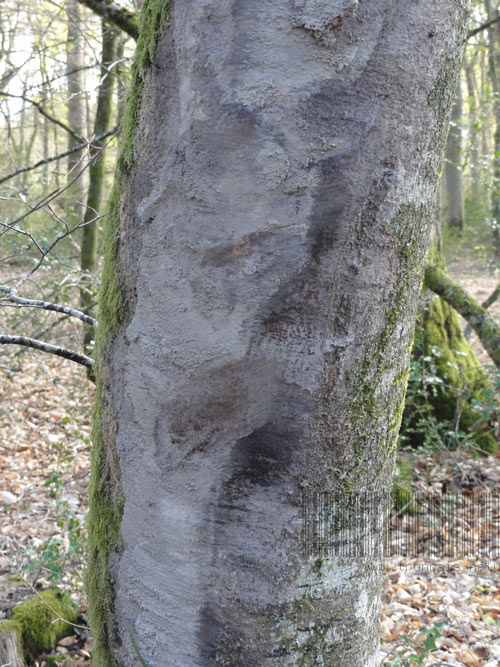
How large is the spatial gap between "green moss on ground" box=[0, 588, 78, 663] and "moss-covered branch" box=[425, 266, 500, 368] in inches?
129

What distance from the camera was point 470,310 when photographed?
14.5 feet

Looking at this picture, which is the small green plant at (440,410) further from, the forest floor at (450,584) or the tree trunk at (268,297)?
the tree trunk at (268,297)

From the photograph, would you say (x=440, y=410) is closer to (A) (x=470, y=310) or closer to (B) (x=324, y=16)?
(A) (x=470, y=310)

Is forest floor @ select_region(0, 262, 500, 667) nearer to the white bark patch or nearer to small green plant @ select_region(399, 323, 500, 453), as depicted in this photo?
small green plant @ select_region(399, 323, 500, 453)

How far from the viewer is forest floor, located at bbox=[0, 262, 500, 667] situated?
2.78 meters

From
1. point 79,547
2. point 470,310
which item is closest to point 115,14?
point 470,310

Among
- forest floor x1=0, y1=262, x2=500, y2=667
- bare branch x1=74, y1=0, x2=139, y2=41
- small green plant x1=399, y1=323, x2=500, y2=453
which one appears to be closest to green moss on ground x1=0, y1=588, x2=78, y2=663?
forest floor x1=0, y1=262, x2=500, y2=667

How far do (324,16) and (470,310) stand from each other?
3.95 meters

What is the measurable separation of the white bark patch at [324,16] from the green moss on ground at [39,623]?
8.85 feet

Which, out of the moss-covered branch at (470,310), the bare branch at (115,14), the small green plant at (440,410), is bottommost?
the small green plant at (440,410)

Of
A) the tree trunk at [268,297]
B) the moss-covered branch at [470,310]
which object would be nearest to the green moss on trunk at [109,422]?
the tree trunk at [268,297]

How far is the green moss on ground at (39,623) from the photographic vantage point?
2.72m

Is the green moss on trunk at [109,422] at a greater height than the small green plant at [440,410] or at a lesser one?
greater

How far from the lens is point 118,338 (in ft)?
3.32
